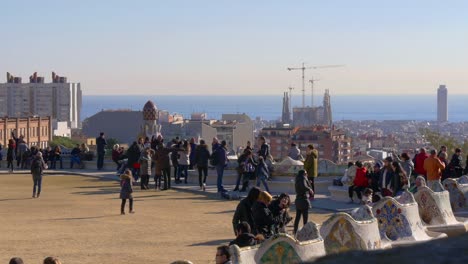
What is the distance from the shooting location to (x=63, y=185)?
29.0 meters

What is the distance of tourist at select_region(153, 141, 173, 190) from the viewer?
88.5 ft

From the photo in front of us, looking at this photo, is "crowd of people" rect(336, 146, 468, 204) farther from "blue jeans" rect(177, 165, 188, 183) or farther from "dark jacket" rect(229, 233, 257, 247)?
"dark jacket" rect(229, 233, 257, 247)

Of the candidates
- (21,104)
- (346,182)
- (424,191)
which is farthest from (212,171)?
(21,104)

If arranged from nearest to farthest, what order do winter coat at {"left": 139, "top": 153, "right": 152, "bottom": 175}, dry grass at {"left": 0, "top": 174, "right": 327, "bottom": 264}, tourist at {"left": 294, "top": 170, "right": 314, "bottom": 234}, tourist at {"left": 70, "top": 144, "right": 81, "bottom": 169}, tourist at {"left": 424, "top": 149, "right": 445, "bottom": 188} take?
1. dry grass at {"left": 0, "top": 174, "right": 327, "bottom": 264}
2. tourist at {"left": 294, "top": 170, "right": 314, "bottom": 234}
3. tourist at {"left": 424, "top": 149, "right": 445, "bottom": 188}
4. winter coat at {"left": 139, "top": 153, "right": 152, "bottom": 175}
5. tourist at {"left": 70, "top": 144, "right": 81, "bottom": 169}

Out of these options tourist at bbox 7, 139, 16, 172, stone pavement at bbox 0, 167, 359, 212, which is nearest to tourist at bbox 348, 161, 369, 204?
stone pavement at bbox 0, 167, 359, 212

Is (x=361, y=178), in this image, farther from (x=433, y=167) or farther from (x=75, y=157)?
(x=75, y=157)

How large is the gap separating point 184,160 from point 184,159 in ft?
0.33

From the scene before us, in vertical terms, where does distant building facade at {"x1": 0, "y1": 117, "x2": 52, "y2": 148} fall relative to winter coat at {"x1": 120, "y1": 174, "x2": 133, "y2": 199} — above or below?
below

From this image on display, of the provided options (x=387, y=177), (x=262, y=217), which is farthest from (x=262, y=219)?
(x=387, y=177)

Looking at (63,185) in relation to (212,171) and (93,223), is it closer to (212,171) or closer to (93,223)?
(212,171)

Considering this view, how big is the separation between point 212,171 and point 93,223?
9310 mm

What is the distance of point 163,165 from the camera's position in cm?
2702

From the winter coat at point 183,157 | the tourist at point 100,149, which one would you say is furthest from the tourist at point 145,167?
the tourist at point 100,149

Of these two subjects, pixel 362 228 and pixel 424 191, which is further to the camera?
pixel 424 191
